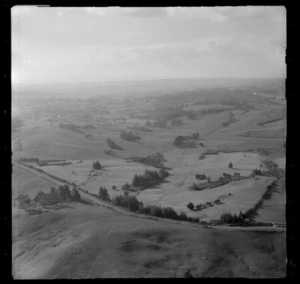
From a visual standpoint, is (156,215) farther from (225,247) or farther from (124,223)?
(225,247)

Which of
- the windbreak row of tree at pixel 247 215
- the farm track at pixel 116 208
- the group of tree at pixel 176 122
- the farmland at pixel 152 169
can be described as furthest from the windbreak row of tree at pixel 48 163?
the windbreak row of tree at pixel 247 215

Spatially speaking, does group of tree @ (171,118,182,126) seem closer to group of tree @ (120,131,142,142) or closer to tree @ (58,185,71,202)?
group of tree @ (120,131,142,142)

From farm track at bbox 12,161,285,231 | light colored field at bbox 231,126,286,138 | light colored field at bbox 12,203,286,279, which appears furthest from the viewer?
light colored field at bbox 231,126,286,138

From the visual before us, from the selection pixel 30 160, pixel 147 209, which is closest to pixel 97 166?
pixel 30 160

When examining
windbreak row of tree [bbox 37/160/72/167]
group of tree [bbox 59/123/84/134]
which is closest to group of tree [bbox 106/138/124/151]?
group of tree [bbox 59/123/84/134]

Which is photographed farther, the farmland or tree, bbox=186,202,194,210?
tree, bbox=186,202,194,210
